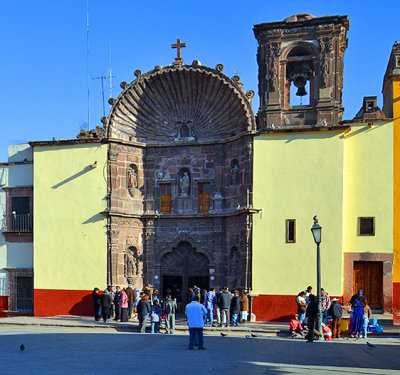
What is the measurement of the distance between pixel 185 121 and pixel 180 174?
2337 millimetres

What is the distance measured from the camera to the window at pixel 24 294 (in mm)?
26547

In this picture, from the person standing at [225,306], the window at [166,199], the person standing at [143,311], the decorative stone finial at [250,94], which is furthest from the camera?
the window at [166,199]

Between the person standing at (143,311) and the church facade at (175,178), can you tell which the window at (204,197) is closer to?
the church facade at (175,178)

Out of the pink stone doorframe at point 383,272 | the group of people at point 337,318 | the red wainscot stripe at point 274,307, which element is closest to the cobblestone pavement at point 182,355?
the group of people at point 337,318

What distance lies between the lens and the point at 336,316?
18469 millimetres

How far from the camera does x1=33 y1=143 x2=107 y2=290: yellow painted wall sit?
25.4 meters

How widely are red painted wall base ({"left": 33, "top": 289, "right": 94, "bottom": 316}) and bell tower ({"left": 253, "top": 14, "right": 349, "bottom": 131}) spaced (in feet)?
33.3

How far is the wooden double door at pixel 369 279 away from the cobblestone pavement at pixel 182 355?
430cm

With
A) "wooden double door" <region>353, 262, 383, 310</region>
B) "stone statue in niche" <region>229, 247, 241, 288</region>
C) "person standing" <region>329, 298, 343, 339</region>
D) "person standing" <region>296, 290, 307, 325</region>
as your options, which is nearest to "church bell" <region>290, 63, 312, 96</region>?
"stone statue in niche" <region>229, 247, 241, 288</region>

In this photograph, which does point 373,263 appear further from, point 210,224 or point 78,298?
point 78,298

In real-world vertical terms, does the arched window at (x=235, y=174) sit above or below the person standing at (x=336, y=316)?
above

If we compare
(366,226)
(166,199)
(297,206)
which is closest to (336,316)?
(366,226)

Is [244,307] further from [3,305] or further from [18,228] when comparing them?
[3,305]

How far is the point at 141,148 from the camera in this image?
26.8 metres
